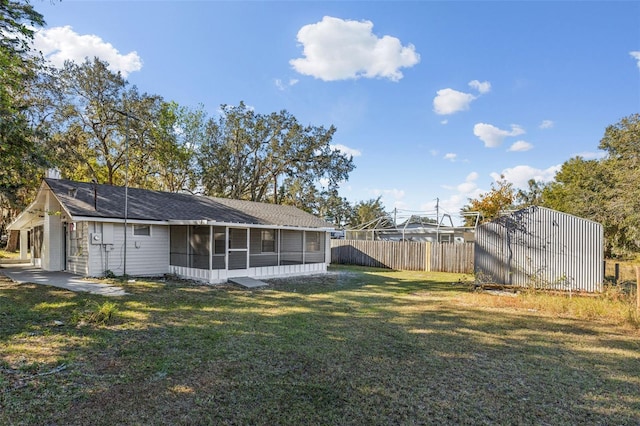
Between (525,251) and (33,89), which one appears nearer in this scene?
(525,251)

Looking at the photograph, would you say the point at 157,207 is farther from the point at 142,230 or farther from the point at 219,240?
the point at 219,240

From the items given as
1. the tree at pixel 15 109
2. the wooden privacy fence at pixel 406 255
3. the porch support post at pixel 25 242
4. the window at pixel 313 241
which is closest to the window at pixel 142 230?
the tree at pixel 15 109

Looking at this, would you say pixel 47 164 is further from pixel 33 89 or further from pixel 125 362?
pixel 33 89

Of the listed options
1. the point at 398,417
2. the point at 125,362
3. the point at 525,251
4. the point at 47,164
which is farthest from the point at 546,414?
the point at 47,164

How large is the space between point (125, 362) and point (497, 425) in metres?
4.62

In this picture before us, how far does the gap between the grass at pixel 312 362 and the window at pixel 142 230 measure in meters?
3.96

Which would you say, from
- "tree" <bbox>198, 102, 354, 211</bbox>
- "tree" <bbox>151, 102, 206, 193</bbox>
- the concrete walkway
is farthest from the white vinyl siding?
"tree" <bbox>198, 102, 354, 211</bbox>

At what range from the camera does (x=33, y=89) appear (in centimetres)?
1683

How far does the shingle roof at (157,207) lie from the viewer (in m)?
12.0

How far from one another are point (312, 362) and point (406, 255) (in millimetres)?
15873

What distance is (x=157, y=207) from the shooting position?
46.0 ft

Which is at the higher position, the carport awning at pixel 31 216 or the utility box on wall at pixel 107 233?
the carport awning at pixel 31 216

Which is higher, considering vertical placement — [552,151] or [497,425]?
[552,151]

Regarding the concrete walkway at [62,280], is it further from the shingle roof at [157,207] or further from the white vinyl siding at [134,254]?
the shingle roof at [157,207]
